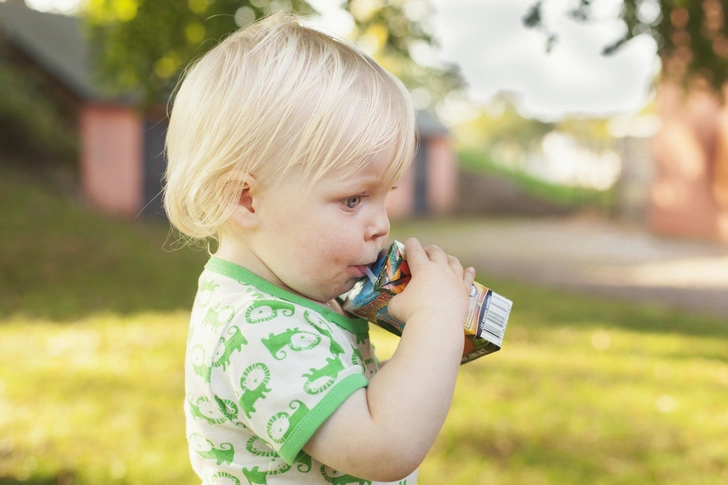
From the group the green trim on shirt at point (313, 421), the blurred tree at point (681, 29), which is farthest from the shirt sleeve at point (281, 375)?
the blurred tree at point (681, 29)

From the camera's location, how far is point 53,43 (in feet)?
61.1

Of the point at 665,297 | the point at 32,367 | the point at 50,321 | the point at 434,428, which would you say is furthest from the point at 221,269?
the point at 665,297

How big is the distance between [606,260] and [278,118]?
1228cm

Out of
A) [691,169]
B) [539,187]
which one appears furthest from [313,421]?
[539,187]

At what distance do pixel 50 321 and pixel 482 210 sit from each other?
75.9ft

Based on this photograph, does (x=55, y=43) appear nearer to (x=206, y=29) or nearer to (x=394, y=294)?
(x=206, y=29)

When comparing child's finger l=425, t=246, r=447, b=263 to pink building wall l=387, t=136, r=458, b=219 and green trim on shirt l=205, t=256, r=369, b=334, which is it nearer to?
green trim on shirt l=205, t=256, r=369, b=334

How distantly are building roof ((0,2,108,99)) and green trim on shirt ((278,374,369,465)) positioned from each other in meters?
15.7

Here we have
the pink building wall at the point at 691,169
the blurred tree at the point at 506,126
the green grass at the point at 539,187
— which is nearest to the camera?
the pink building wall at the point at 691,169

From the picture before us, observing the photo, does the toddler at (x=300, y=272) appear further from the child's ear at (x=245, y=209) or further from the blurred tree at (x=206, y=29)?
the blurred tree at (x=206, y=29)

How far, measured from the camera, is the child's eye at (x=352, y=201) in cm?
141

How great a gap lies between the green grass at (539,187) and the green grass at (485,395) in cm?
2019

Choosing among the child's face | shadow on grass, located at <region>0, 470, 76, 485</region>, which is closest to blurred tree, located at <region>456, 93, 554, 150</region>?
shadow on grass, located at <region>0, 470, 76, 485</region>

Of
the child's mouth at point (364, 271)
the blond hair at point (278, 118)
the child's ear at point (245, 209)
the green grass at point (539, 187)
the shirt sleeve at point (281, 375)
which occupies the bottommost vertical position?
the green grass at point (539, 187)
